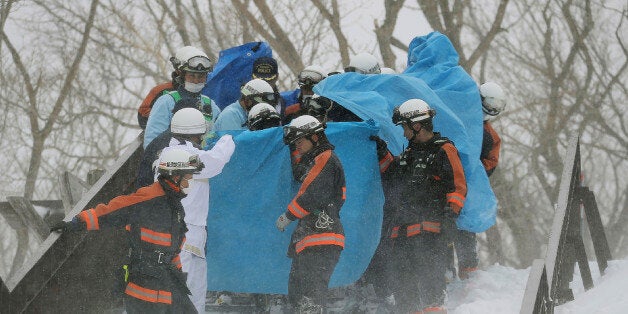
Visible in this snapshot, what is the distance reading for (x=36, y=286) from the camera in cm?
563

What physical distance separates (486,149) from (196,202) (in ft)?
10.1

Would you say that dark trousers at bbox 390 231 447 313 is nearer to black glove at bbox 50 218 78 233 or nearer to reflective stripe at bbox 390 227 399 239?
reflective stripe at bbox 390 227 399 239

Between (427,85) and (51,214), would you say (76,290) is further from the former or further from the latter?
(51,214)

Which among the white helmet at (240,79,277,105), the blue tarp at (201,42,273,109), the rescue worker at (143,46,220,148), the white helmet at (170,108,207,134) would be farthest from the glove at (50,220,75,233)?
the blue tarp at (201,42,273,109)

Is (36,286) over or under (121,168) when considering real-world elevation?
under

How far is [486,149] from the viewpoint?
7996 millimetres

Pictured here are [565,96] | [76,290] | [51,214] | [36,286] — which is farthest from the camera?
[565,96]

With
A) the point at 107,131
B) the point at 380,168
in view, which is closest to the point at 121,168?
the point at 380,168

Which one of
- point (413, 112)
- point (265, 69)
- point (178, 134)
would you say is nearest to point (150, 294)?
point (178, 134)

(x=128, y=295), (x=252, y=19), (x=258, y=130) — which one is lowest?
(x=128, y=295)

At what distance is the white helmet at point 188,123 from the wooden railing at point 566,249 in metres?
2.77

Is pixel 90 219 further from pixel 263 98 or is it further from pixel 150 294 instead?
pixel 263 98

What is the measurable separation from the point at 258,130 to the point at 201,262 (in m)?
1.21

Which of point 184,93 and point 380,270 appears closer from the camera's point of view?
point 380,270
